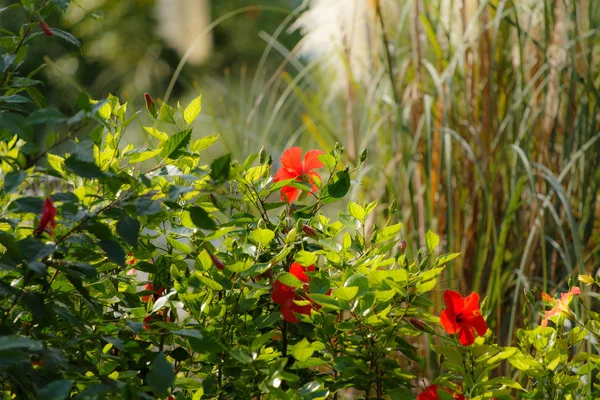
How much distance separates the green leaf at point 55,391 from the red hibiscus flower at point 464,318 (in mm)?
403

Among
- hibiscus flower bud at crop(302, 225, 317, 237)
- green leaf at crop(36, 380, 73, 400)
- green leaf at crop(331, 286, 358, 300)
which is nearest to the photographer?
green leaf at crop(36, 380, 73, 400)

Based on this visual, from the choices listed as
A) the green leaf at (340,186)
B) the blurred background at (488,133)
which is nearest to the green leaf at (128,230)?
the green leaf at (340,186)

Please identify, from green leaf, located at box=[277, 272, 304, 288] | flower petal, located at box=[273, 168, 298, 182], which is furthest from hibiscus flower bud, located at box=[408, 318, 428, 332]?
flower petal, located at box=[273, 168, 298, 182]

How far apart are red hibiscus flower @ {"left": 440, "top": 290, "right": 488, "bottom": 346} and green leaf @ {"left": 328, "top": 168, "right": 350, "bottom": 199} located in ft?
0.51

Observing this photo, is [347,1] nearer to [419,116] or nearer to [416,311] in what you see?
[419,116]

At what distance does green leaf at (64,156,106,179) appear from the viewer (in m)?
0.62

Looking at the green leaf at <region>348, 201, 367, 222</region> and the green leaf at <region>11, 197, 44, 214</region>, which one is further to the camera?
the green leaf at <region>348, 201, 367, 222</region>

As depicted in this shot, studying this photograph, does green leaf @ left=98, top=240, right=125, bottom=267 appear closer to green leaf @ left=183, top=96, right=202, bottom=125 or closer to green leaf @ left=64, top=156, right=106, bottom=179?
green leaf @ left=64, top=156, right=106, bottom=179

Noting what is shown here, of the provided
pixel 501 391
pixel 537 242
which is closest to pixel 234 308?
pixel 501 391

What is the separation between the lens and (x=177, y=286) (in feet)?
2.57

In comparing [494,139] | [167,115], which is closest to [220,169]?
[167,115]

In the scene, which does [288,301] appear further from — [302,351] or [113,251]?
[113,251]

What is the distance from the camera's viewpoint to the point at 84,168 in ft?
2.06

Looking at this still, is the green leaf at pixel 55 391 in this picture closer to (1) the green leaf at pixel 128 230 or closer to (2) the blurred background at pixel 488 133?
(1) the green leaf at pixel 128 230
